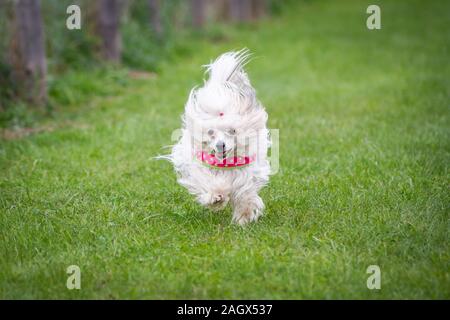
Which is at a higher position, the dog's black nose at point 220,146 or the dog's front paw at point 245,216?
the dog's black nose at point 220,146

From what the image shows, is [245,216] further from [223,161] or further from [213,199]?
[223,161]

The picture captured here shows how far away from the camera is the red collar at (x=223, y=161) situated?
4.83 m

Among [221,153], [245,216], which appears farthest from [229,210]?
[221,153]

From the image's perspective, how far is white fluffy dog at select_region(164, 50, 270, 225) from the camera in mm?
4645

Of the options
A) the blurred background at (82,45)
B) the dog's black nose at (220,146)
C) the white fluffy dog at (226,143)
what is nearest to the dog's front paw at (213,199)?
the white fluffy dog at (226,143)

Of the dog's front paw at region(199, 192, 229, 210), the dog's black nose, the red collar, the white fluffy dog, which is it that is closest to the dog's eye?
the white fluffy dog

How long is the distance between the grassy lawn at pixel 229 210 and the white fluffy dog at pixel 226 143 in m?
0.27

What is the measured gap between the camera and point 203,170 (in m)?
4.93

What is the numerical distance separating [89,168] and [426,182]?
320 centimetres

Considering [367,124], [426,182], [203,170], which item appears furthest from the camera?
[367,124]

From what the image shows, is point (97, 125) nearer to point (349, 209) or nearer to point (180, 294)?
point (349, 209)

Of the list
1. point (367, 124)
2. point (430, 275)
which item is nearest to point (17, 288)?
point (430, 275)

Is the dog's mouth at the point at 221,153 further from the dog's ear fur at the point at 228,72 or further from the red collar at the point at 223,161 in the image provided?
the dog's ear fur at the point at 228,72
